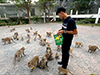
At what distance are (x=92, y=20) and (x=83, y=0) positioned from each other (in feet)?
20.5

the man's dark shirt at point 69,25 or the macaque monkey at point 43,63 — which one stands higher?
the man's dark shirt at point 69,25

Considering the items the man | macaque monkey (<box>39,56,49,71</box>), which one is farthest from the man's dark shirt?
macaque monkey (<box>39,56,49,71</box>)

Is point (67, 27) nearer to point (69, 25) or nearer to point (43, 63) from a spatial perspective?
point (69, 25)

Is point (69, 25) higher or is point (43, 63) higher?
point (69, 25)

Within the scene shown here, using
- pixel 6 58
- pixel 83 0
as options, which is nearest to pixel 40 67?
pixel 6 58

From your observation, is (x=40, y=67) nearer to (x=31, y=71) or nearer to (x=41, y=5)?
(x=31, y=71)

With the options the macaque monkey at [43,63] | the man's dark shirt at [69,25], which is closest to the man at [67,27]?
the man's dark shirt at [69,25]

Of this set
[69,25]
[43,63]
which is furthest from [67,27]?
[43,63]

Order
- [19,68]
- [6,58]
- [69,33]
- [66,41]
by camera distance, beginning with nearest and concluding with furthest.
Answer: [69,33] → [66,41] → [19,68] → [6,58]

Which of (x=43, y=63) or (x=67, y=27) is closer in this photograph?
(x=67, y=27)

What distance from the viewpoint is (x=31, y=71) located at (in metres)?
2.79

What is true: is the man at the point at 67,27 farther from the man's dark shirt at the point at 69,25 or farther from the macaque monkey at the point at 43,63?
the macaque monkey at the point at 43,63

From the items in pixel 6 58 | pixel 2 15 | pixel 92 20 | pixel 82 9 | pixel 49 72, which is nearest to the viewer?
pixel 49 72

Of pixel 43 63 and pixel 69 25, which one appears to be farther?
pixel 43 63
